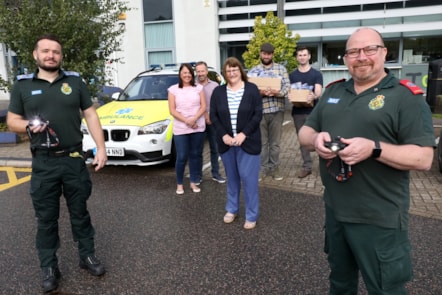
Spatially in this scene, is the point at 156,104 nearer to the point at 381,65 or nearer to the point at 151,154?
the point at 151,154

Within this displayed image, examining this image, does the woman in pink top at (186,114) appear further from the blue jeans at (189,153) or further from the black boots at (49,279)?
the black boots at (49,279)

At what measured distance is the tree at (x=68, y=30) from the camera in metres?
8.48

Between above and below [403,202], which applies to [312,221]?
below

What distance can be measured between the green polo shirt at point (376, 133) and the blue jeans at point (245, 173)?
197 centimetres

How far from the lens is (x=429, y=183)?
5520mm

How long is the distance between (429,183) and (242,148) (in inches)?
123

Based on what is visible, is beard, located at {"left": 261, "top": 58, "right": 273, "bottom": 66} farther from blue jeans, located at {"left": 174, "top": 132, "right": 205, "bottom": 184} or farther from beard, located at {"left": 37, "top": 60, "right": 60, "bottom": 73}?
beard, located at {"left": 37, "top": 60, "right": 60, "bottom": 73}

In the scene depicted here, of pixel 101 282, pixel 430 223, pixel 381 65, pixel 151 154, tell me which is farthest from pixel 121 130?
pixel 381 65

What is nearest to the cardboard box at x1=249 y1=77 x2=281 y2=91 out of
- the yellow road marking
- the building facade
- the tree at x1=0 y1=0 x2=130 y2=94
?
the yellow road marking

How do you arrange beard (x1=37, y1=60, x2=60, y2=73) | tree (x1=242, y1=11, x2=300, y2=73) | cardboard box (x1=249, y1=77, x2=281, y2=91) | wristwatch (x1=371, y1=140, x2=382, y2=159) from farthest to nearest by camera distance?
tree (x1=242, y1=11, x2=300, y2=73), cardboard box (x1=249, y1=77, x2=281, y2=91), beard (x1=37, y1=60, x2=60, y2=73), wristwatch (x1=371, y1=140, x2=382, y2=159)

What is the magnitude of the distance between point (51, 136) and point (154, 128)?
3260 millimetres

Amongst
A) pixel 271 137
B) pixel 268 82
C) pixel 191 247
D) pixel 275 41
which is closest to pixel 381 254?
pixel 191 247

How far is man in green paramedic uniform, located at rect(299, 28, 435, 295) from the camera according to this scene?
1.85 m

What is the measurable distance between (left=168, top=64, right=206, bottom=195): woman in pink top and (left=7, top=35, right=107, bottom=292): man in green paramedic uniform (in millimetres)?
2012
